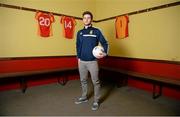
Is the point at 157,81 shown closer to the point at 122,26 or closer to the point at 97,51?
the point at 97,51

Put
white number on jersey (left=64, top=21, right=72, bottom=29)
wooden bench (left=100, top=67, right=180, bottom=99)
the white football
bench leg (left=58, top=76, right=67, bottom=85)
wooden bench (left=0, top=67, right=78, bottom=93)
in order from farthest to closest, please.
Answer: white number on jersey (left=64, top=21, right=72, bottom=29) < bench leg (left=58, top=76, right=67, bottom=85) < wooden bench (left=0, top=67, right=78, bottom=93) < wooden bench (left=100, top=67, right=180, bottom=99) < the white football

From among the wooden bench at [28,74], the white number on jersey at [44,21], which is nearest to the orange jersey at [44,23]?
the white number on jersey at [44,21]

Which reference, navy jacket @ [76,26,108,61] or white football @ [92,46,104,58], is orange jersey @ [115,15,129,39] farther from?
white football @ [92,46,104,58]

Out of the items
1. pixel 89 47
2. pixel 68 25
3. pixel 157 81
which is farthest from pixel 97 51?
pixel 68 25

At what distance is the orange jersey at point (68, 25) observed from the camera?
14.2ft

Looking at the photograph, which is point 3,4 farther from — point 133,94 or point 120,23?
point 133,94

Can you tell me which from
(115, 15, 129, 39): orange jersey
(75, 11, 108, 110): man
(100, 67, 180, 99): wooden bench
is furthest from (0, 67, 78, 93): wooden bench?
(115, 15, 129, 39): orange jersey

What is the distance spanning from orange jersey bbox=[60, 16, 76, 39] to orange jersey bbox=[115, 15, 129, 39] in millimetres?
1161

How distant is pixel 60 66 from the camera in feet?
14.3

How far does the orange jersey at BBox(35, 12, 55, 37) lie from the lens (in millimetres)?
3897

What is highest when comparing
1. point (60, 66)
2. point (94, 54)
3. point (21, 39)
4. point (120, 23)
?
point (120, 23)

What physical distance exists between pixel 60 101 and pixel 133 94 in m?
1.49

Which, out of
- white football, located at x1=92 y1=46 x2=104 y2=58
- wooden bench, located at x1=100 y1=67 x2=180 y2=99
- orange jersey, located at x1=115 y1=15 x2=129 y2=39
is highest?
orange jersey, located at x1=115 y1=15 x2=129 y2=39

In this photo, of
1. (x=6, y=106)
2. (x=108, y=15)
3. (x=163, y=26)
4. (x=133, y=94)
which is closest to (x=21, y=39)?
(x=6, y=106)
